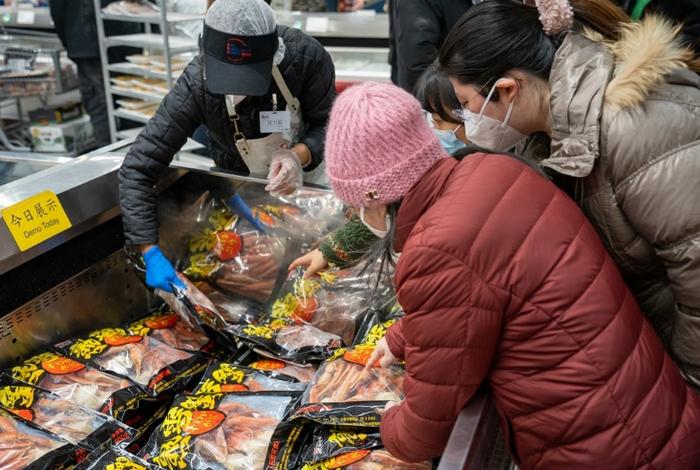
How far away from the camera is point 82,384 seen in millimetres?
1612

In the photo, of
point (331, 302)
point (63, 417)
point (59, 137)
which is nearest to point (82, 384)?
point (63, 417)

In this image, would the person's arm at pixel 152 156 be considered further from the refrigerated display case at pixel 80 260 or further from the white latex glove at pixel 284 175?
the white latex glove at pixel 284 175

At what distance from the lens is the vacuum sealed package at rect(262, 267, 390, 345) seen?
1.89 metres

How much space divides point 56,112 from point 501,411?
5013 millimetres

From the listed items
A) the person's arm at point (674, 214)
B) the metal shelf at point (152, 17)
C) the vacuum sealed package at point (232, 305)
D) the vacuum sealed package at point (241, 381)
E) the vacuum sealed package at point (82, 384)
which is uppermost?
the person's arm at point (674, 214)

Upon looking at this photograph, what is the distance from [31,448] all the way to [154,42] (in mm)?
3243

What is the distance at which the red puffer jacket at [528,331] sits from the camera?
3.36ft

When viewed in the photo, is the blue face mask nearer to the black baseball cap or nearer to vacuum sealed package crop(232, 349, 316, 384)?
the black baseball cap

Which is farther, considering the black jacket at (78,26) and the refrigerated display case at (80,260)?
the black jacket at (78,26)

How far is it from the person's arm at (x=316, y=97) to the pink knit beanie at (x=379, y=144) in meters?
0.97

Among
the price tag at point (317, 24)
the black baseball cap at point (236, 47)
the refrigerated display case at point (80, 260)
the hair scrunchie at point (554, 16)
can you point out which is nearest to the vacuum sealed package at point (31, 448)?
the refrigerated display case at point (80, 260)

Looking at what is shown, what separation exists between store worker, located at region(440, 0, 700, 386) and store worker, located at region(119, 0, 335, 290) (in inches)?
24.4

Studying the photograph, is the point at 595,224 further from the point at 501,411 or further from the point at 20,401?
the point at 20,401

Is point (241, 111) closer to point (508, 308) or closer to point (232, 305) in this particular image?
point (232, 305)
